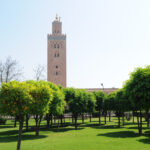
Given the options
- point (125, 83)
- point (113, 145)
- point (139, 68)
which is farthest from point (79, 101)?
point (113, 145)

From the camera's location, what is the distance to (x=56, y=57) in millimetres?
84688

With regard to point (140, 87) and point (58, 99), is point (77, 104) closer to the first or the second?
point (58, 99)

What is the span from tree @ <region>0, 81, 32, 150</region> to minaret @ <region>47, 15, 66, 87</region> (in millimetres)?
67442

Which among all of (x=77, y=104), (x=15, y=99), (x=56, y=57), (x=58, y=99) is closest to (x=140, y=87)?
(x=58, y=99)

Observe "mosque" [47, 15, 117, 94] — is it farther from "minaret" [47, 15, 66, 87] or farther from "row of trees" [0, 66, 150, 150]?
"row of trees" [0, 66, 150, 150]

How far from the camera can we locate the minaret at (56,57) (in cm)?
8350

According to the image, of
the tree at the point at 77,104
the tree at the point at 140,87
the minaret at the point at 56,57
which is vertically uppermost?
the minaret at the point at 56,57

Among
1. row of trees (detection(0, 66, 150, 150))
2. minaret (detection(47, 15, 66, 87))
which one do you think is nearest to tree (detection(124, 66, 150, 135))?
row of trees (detection(0, 66, 150, 150))

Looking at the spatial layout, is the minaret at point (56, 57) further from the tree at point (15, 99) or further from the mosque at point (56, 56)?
the tree at point (15, 99)

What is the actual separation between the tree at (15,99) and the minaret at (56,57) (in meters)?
67.4

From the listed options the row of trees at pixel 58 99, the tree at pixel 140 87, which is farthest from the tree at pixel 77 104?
the tree at pixel 140 87

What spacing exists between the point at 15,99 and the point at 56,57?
231 ft

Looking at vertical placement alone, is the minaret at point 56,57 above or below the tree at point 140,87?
above

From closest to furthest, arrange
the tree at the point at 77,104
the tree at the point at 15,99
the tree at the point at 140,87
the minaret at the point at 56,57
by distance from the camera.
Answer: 1. the tree at the point at 15,99
2. the tree at the point at 140,87
3. the tree at the point at 77,104
4. the minaret at the point at 56,57
